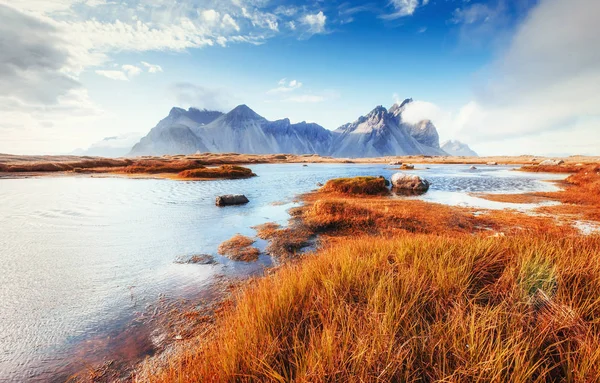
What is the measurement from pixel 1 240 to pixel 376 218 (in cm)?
1428

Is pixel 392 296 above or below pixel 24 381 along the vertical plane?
above

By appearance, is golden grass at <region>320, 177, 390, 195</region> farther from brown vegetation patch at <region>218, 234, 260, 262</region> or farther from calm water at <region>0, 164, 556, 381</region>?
brown vegetation patch at <region>218, 234, 260, 262</region>

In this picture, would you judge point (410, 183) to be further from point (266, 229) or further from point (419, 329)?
point (419, 329)

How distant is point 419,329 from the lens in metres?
2.73

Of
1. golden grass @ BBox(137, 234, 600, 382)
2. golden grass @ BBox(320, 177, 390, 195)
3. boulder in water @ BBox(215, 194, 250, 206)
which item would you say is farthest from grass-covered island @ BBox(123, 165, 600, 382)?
golden grass @ BBox(320, 177, 390, 195)

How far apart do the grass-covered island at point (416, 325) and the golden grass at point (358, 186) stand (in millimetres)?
15247

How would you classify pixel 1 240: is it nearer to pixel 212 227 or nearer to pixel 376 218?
pixel 212 227

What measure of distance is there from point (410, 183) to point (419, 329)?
23.2 meters

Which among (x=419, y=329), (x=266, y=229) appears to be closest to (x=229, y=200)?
(x=266, y=229)

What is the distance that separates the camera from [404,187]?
2400cm

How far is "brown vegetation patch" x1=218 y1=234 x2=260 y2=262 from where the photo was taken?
24.2 ft

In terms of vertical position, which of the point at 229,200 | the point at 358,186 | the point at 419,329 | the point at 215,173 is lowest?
the point at 229,200

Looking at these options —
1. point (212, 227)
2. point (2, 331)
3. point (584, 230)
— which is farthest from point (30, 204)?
point (584, 230)

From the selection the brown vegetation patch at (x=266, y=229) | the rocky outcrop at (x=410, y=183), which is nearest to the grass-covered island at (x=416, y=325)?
the brown vegetation patch at (x=266, y=229)
